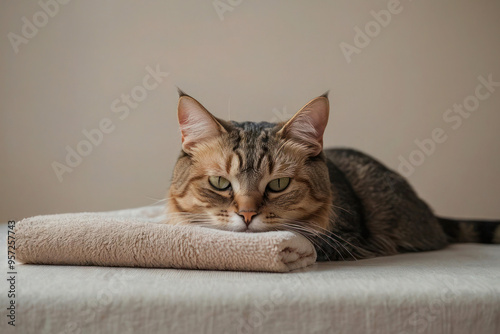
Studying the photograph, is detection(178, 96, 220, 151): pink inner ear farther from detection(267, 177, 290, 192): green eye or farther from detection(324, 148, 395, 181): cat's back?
detection(324, 148, 395, 181): cat's back

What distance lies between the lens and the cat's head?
1.37m

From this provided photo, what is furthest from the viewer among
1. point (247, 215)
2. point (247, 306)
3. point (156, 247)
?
point (247, 215)

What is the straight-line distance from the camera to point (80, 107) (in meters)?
3.07

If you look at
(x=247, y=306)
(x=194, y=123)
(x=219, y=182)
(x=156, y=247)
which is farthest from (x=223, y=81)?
(x=247, y=306)

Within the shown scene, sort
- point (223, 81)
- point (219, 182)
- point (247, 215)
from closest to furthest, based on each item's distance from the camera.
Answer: point (247, 215) < point (219, 182) < point (223, 81)

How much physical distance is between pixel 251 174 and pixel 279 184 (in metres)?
0.10

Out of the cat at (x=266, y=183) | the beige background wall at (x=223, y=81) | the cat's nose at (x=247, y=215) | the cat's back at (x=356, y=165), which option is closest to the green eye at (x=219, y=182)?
the cat at (x=266, y=183)

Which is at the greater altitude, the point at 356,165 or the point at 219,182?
the point at 219,182

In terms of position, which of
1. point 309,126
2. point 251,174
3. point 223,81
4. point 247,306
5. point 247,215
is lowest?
point 247,306

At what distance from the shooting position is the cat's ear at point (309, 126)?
1475 millimetres

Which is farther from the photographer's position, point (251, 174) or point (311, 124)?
point (311, 124)

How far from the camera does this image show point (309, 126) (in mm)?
1501

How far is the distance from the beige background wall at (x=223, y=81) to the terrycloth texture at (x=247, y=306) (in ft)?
6.94

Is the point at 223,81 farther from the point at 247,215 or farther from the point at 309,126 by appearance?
the point at 247,215
